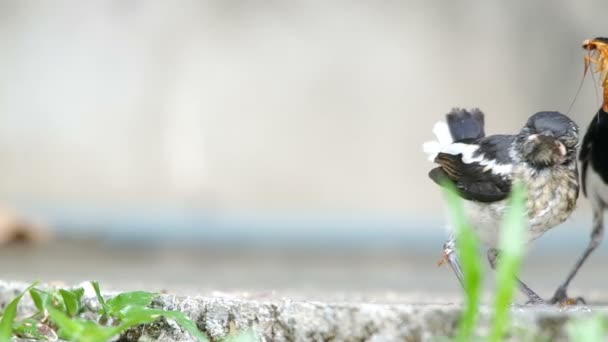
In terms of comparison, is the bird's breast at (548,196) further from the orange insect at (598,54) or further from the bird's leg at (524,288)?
the orange insect at (598,54)

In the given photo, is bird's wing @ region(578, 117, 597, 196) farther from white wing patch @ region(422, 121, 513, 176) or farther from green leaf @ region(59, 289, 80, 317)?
green leaf @ region(59, 289, 80, 317)

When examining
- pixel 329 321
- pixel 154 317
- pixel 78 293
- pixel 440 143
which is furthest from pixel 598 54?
pixel 154 317

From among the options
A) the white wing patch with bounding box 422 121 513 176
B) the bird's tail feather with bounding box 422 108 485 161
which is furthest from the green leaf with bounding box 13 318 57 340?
the bird's tail feather with bounding box 422 108 485 161

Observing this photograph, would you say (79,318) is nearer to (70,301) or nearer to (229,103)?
(70,301)

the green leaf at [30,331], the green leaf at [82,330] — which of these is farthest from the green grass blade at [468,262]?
the green leaf at [30,331]

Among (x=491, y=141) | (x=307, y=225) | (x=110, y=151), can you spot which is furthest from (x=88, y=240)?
(x=491, y=141)

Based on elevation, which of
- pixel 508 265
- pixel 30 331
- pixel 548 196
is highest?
pixel 508 265

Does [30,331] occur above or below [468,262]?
below

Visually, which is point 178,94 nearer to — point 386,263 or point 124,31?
point 124,31

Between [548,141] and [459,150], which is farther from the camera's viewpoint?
[459,150]
